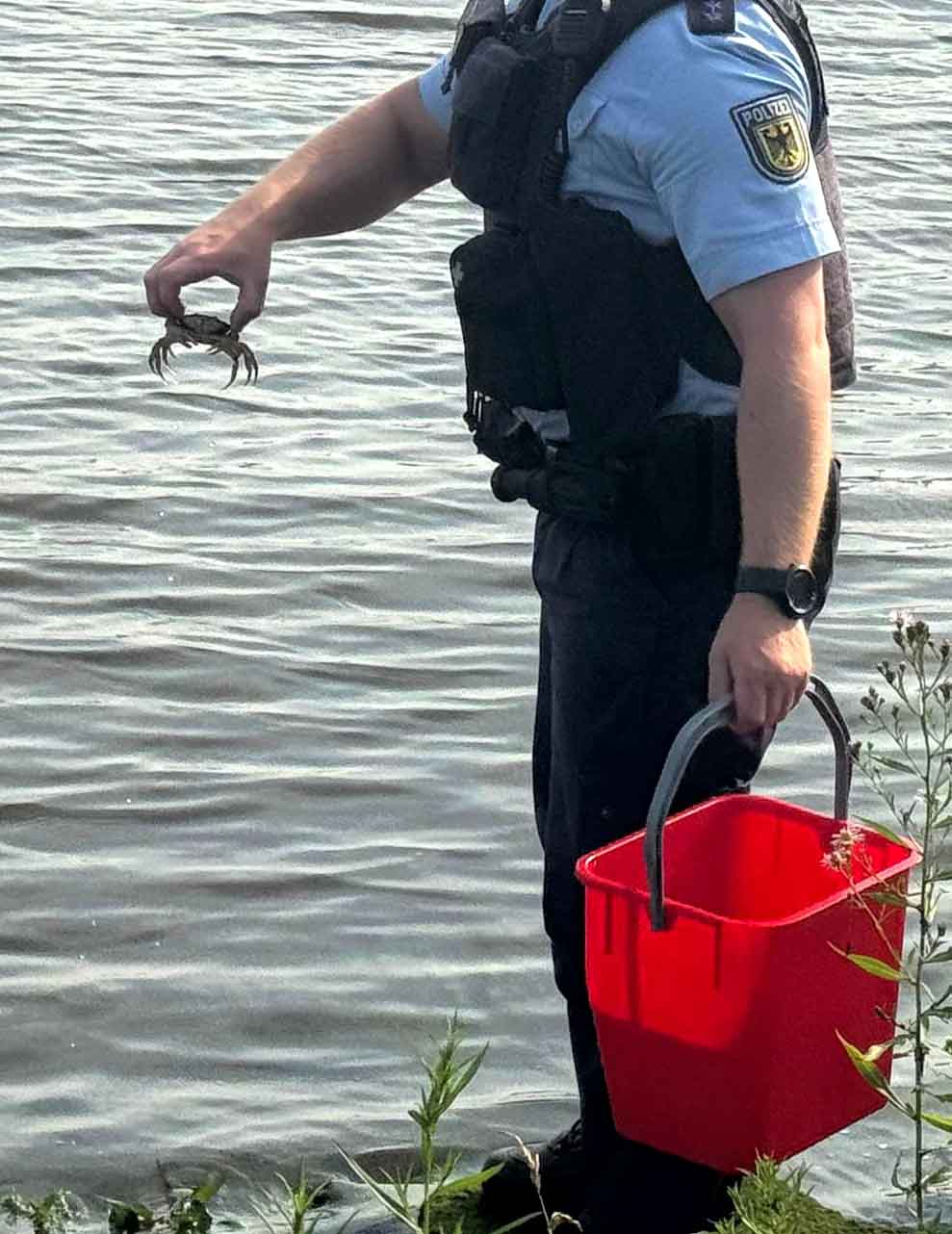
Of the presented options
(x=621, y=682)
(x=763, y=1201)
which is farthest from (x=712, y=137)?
(x=763, y=1201)

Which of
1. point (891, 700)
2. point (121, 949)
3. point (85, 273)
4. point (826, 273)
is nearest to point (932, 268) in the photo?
point (85, 273)

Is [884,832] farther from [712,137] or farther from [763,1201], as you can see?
[712,137]

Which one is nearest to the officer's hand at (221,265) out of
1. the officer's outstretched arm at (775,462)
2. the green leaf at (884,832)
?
the officer's outstretched arm at (775,462)

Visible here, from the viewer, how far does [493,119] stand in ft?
11.0

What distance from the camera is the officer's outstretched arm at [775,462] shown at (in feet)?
10.1

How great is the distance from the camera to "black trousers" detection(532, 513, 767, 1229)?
3.40 meters

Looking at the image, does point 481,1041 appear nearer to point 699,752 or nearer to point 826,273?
point 699,752

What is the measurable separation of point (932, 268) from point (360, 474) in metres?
3.52

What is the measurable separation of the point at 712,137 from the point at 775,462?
0.39 m

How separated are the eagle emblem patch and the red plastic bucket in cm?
64

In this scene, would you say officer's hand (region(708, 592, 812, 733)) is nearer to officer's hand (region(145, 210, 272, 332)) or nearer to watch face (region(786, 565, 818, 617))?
watch face (region(786, 565, 818, 617))

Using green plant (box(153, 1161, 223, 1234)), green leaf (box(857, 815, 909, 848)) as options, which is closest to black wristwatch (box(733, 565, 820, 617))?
green leaf (box(857, 815, 909, 848))

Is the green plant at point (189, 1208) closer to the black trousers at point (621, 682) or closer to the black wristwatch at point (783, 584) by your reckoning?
the black trousers at point (621, 682)

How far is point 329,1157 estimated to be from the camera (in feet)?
13.2
